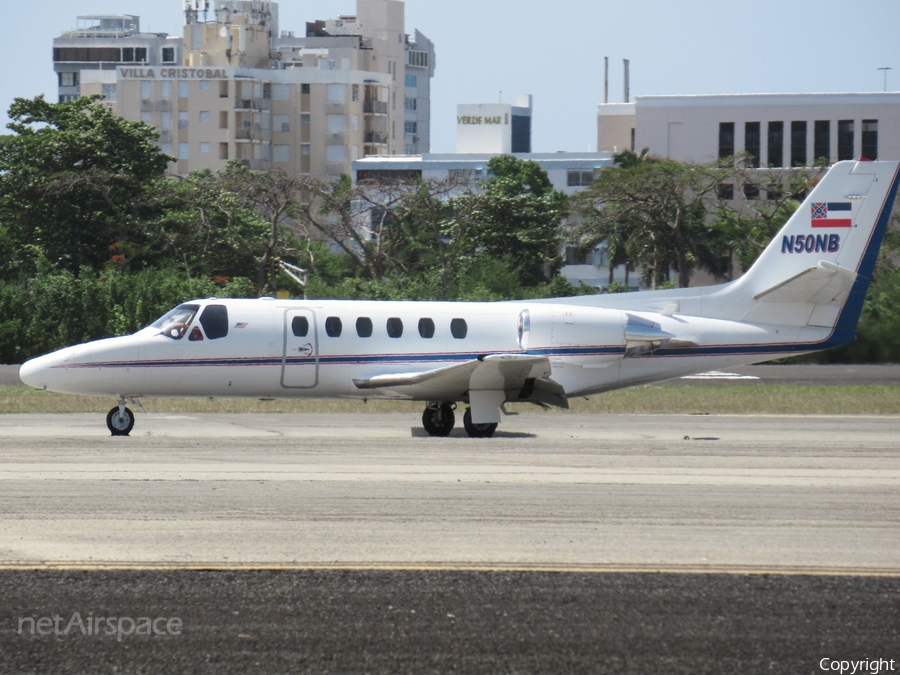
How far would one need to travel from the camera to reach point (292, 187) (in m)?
47.0

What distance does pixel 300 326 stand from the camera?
794 inches

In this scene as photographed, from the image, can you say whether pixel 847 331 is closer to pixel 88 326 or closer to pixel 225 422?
pixel 225 422

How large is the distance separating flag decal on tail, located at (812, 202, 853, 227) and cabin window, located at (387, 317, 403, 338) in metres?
7.83

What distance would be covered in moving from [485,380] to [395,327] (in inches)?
80.6

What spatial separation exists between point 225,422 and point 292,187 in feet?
86.2

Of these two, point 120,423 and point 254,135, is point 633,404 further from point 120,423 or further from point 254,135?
point 254,135

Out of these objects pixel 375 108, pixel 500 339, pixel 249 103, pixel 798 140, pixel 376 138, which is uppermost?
pixel 375 108

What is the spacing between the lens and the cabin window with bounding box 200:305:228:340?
19.7m

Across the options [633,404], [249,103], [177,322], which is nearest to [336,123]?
[249,103]

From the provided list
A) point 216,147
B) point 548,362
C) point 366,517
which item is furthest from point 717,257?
point 216,147

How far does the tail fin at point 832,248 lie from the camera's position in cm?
2142

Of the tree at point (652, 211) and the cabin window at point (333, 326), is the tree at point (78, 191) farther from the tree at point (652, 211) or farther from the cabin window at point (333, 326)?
the cabin window at point (333, 326)

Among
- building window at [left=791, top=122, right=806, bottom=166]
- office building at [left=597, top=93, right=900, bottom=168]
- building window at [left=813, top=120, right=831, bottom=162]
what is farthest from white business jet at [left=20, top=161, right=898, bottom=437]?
building window at [left=791, top=122, right=806, bottom=166]

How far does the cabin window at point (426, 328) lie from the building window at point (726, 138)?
71423 millimetres
